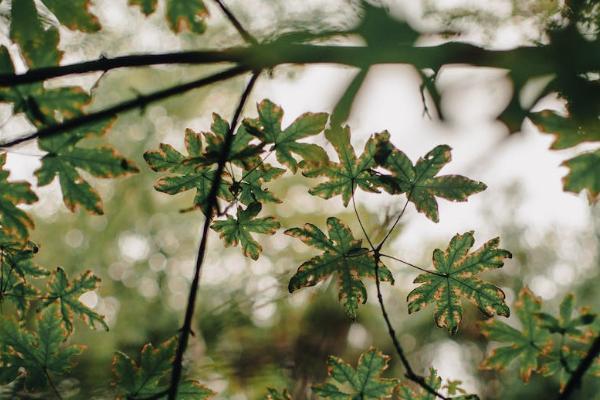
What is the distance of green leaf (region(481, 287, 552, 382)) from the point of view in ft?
3.05

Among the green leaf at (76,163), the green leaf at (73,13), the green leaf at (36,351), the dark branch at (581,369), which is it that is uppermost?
the green leaf at (73,13)

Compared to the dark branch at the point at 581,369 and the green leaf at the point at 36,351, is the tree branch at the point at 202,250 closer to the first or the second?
the green leaf at the point at 36,351

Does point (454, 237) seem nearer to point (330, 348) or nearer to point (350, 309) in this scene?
point (350, 309)

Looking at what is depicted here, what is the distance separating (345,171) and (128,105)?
479 mm

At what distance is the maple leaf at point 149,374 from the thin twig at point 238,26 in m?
0.65

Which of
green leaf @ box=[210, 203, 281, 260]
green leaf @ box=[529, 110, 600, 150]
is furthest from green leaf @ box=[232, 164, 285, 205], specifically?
green leaf @ box=[529, 110, 600, 150]

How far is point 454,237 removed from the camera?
3.35 ft

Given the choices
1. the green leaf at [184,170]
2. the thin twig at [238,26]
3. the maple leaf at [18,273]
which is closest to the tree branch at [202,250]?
the thin twig at [238,26]

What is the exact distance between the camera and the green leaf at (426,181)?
36.6 inches

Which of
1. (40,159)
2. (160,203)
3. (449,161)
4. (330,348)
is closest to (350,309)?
(449,161)

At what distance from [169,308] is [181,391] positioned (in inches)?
295

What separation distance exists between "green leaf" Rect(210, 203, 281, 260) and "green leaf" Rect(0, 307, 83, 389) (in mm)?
430

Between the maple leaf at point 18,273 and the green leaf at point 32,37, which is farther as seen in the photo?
the maple leaf at point 18,273

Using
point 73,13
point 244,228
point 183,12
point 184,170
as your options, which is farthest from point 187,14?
point 244,228
